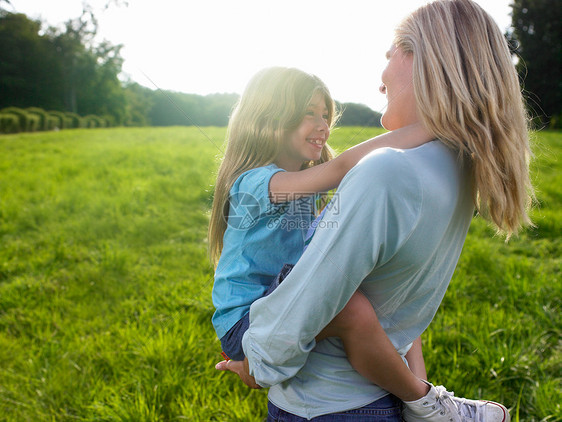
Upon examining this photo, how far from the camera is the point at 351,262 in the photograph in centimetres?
71

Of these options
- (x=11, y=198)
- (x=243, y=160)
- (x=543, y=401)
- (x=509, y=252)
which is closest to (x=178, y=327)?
(x=243, y=160)

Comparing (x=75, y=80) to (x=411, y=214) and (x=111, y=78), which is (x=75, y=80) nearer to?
(x=111, y=78)

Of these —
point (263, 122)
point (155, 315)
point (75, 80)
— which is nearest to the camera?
point (263, 122)

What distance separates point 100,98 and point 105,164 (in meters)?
13.3

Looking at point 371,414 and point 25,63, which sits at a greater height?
point 25,63

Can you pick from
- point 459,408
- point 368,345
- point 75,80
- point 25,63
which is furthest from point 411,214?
point 75,80

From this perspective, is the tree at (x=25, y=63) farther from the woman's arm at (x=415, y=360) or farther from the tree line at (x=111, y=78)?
the woman's arm at (x=415, y=360)

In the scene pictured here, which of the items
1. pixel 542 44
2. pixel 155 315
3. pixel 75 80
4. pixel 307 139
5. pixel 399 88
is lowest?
pixel 155 315

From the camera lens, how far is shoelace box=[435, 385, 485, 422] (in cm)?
93

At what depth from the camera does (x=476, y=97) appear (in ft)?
2.65

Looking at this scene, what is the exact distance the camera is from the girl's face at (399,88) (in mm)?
925

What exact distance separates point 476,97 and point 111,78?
16.9 meters

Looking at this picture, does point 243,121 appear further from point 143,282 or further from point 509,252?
point 509,252

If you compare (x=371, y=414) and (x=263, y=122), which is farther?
(x=263, y=122)
